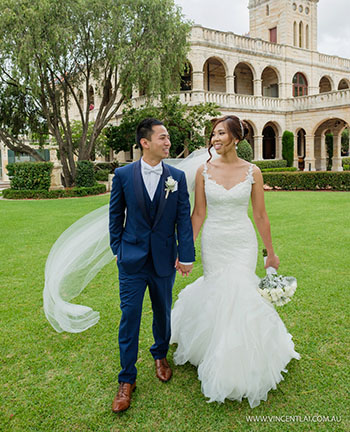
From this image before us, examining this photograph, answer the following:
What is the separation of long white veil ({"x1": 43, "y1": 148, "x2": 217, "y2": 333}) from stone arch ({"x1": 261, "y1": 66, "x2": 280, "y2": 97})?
3220 cm

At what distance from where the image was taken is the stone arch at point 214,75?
31.2m

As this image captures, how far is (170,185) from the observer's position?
9.31 ft

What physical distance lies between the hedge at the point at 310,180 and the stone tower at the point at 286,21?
60.3 feet

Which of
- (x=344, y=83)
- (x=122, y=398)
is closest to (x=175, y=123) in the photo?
(x=122, y=398)

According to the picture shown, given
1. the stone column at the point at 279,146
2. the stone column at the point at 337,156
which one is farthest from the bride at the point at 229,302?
the stone column at the point at 337,156

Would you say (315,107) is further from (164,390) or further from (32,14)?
(164,390)

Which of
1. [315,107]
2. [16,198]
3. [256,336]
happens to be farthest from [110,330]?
[315,107]

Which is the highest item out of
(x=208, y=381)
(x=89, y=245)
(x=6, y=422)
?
(x=89, y=245)

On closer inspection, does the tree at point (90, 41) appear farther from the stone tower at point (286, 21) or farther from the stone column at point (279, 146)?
the stone tower at point (286, 21)

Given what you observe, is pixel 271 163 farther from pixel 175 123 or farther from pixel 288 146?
pixel 175 123

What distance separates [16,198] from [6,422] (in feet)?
59.7

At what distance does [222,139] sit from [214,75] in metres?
31.5

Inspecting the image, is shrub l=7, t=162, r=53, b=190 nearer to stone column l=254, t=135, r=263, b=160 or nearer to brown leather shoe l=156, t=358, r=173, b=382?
stone column l=254, t=135, r=263, b=160

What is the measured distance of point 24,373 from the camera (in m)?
3.31
